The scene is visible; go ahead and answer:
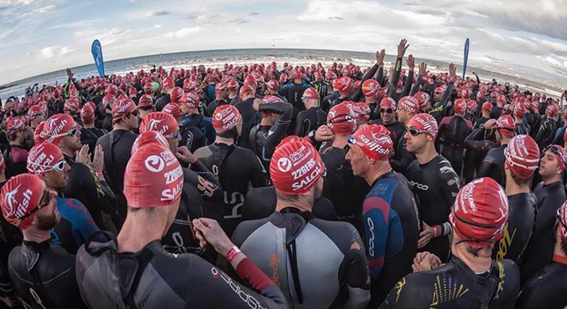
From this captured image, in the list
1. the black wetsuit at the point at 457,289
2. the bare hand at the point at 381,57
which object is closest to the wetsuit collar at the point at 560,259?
the black wetsuit at the point at 457,289

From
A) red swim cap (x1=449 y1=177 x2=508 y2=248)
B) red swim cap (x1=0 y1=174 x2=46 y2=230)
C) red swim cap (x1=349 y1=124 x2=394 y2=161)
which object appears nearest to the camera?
red swim cap (x1=449 y1=177 x2=508 y2=248)

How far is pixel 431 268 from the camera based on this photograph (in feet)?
7.70

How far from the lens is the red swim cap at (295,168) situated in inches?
96.8

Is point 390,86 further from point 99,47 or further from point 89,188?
point 99,47

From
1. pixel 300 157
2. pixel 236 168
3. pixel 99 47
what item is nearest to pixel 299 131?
pixel 236 168

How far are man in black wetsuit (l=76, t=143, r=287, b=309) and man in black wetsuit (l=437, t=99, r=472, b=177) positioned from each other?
22.5ft

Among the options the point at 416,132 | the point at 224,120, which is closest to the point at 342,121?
the point at 416,132

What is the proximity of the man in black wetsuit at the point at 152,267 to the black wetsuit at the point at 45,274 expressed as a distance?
836 mm

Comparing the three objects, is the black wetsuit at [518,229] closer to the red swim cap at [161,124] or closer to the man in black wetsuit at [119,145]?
the red swim cap at [161,124]

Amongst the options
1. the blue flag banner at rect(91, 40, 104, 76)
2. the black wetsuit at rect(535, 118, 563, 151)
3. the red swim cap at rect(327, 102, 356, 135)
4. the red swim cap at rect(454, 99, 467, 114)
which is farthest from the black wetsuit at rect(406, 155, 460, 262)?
the blue flag banner at rect(91, 40, 104, 76)

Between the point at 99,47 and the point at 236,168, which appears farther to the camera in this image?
the point at 99,47

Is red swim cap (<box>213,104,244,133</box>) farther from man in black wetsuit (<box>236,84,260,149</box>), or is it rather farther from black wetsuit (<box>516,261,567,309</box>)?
black wetsuit (<box>516,261,567,309</box>)

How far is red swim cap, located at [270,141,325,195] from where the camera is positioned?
8.07ft

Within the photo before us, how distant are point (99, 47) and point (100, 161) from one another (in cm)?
1941
